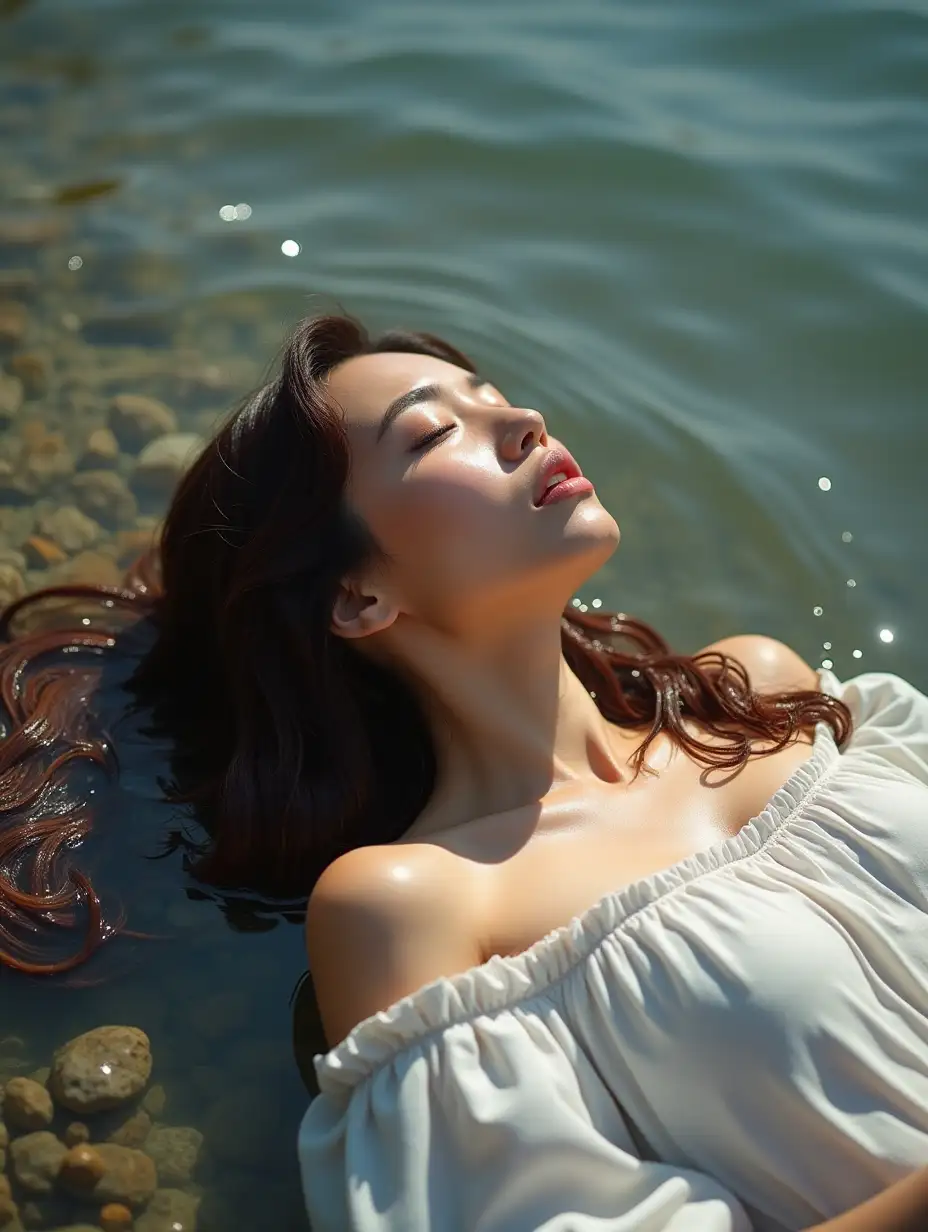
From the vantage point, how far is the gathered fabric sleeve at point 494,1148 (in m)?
2.92

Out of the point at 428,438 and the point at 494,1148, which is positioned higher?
the point at 428,438

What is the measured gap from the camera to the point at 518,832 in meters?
3.56

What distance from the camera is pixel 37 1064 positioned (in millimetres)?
3779

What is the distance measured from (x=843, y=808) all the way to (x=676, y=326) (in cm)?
287

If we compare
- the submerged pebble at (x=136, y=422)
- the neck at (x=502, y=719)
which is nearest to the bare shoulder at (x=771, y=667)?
the neck at (x=502, y=719)

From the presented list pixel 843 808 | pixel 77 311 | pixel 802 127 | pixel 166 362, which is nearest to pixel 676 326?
pixel 802 127

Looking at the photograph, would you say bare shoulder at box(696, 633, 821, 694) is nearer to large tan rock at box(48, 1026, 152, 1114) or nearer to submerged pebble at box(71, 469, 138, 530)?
large tan rock at box(48, 1026, 152, 1114)

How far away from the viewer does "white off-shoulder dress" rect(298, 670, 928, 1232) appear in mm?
2947

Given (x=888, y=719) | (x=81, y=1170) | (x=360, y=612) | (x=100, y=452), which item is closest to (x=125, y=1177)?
(x=81, y=1170)

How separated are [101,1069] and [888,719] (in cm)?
229

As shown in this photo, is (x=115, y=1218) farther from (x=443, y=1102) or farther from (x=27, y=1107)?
(x=443, y=1102)

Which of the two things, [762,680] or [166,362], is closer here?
[762,680]

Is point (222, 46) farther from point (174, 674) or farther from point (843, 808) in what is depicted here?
point (843, 808)

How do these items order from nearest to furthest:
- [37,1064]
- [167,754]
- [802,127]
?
1. [37,1064]
2. [167,754]
3. [802,127]
